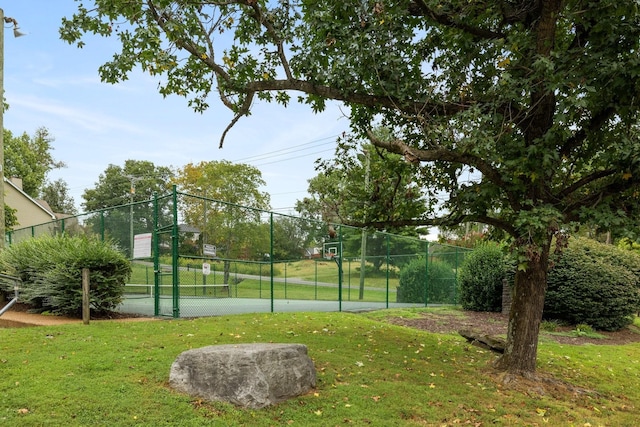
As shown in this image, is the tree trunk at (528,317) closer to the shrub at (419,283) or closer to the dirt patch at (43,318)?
the dirt patch at (43,318)

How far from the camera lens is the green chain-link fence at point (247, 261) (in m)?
9.82

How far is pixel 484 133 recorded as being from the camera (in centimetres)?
511

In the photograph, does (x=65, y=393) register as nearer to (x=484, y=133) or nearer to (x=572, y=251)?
(x=484, y=133)

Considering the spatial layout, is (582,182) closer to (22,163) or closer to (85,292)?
(85,292)

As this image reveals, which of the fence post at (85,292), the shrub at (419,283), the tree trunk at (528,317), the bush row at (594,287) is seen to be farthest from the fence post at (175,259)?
the shrub at (419,283)

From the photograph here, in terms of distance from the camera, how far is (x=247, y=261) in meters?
12.0

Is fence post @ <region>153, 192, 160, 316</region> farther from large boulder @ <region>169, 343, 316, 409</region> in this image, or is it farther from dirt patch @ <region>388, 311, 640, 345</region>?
dirt patch @ <region>388, 311, 640, 345</region>

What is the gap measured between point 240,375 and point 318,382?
3.73 feet

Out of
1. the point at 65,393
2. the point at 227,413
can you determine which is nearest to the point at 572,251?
the point at 227,413

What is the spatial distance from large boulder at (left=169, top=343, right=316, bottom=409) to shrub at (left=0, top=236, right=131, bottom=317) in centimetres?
507

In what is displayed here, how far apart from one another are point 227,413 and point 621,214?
463 cm

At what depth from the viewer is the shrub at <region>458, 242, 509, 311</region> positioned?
14789mm

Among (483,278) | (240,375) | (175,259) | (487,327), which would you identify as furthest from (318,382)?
(483,278)

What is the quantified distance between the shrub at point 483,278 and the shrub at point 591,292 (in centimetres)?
202
